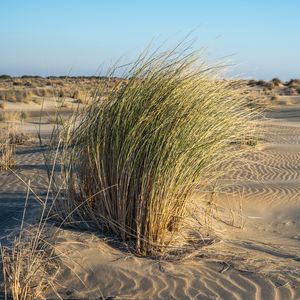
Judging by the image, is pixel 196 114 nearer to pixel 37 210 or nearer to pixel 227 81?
pixel 227 81

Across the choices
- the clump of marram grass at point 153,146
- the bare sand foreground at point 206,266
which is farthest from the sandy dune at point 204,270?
the clump of marram grass at point 153,146

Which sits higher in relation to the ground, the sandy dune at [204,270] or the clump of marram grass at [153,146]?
the clump of marram grass at [153,146]

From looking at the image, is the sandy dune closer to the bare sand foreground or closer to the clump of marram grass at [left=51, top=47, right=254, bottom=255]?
the bare sand foreground

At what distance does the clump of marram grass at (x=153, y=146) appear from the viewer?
6.18 meters

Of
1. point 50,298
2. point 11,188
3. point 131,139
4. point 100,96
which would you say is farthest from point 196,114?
point 11,188

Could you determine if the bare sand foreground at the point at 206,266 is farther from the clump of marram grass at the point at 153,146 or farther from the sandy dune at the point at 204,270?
the clump of marram grass at the point at 153,146

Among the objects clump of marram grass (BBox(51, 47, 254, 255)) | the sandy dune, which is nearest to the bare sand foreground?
the sandy dune

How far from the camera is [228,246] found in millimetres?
6539

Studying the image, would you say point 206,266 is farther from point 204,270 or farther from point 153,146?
point 153,146

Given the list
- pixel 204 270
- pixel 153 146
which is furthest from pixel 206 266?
pixel 153 146

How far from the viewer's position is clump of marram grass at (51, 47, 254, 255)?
243 inches

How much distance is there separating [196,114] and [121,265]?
1.77 metres

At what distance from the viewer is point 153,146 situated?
617 centimetres

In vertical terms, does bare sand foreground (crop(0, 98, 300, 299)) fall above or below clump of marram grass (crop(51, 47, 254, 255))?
below
